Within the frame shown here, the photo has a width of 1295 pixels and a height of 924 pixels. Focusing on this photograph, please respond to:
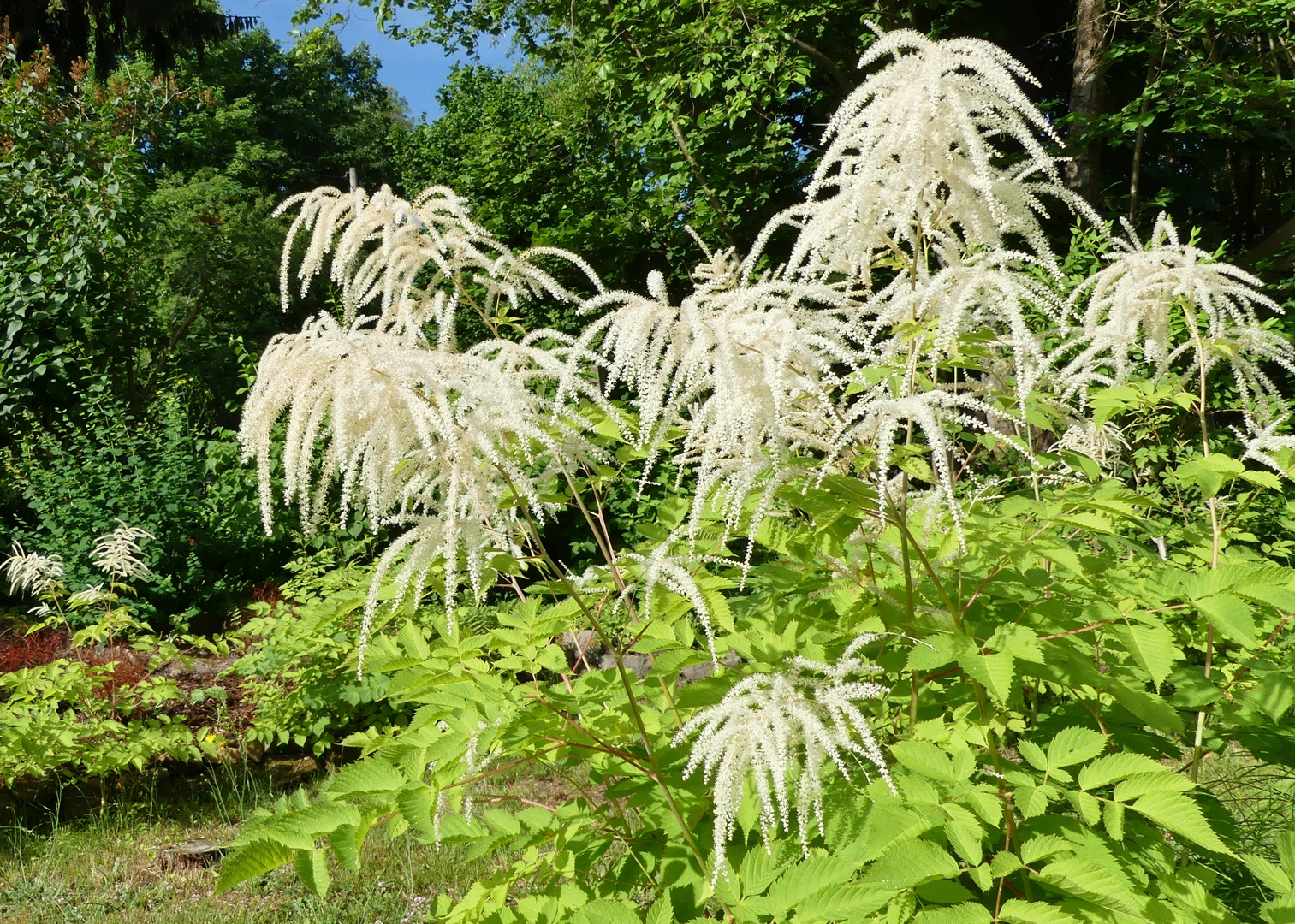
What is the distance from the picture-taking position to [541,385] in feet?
10.0

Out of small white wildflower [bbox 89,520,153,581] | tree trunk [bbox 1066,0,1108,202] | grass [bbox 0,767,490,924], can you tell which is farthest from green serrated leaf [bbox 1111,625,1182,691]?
tree trunk [bbox 1066,0,1108,202]

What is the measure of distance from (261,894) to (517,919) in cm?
243

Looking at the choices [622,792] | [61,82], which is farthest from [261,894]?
[61,82]

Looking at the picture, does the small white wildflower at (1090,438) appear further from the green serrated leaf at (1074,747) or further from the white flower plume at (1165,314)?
the green serrated leaf at (1074,747)

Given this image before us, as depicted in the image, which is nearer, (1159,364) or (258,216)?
(1159,364)

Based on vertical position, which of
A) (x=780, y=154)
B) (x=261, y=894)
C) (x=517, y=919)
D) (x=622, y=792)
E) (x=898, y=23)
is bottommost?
(x=261, y=894)

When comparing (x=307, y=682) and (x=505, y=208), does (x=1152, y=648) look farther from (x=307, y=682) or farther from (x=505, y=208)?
(x=505, y=208)

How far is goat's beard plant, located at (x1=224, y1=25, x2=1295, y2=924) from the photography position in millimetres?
1578

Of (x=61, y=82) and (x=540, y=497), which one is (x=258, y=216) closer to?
(x=61, y=82)

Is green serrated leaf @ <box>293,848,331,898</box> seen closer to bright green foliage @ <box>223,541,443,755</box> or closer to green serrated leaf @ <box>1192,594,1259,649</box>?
Answer: green serrated leaf @ <box>1192,594,1259,649</box>

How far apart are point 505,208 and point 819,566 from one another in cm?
1158

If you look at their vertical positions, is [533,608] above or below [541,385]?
below

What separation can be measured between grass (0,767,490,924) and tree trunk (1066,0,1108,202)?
25.6ft

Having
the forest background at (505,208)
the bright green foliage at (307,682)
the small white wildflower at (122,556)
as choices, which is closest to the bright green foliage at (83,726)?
the forest background at (505,208)
